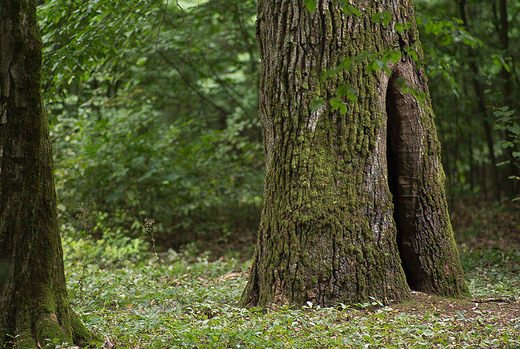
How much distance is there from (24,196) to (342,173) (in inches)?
95.4

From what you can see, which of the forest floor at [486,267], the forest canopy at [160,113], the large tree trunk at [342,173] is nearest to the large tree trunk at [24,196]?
the large tree trunk at [342,173]

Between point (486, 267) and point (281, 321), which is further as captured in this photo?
point (486, 267)

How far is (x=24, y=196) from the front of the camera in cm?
255

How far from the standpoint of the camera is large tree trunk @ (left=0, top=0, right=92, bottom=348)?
8.27 ft

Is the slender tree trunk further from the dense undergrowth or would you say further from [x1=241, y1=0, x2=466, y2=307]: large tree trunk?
[x1=241, y1=0, x2=466, y2=307]: large tree trunk

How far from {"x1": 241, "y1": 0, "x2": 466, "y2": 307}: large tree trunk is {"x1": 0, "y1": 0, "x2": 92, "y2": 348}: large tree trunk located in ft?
5.87

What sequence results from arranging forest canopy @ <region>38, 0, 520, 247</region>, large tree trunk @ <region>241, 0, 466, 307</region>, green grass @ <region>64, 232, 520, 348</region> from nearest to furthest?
green grass @ <region>64, 232, 520, 348</region> < large tree trunk @ <region>241, 0, 466, 307</region> < forest canopy @ <region>38, 0, 520, 247</region>

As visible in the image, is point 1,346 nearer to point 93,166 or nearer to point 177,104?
point 93,166

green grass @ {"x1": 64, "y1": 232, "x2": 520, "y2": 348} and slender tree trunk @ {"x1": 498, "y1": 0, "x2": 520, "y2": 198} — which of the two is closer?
green grass @ {"x1": 64, "y1": 232, "x2": 520, "y2": 348}

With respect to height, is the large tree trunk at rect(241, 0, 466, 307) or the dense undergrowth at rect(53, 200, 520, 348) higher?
the large tree trunk at rect(241, 0, 466, 307)

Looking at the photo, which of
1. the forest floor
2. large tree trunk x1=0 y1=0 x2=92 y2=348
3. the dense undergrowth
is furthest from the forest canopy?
large tree trunk x1=0 y1=0 x2=92 y2=348

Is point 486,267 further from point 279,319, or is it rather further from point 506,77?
point 506,77

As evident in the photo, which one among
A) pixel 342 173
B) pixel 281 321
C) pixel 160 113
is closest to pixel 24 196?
pixel 281 321

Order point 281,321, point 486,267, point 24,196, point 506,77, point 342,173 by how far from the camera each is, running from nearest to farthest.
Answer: point 24,196 → point 281,321 → point 342,173 → point 486,267 → point 506,77
